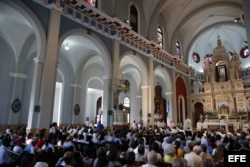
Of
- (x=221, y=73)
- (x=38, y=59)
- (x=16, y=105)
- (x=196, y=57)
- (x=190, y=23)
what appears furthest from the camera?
(x=196, y=57)

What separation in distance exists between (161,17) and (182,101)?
337 inches

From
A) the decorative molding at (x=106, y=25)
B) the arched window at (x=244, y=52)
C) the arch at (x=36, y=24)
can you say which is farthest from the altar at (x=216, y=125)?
the arch at (x=36, y=24)

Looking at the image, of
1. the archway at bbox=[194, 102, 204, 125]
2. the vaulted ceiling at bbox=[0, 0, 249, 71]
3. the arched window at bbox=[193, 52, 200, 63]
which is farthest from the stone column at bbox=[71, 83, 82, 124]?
the arched window at bbox=[193, 52, 200, 63]

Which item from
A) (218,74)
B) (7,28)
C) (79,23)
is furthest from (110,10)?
(218,74)

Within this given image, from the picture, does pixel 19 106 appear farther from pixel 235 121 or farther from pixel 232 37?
pixel 232 37

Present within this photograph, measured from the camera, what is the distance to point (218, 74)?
67.0ft

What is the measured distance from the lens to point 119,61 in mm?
11133

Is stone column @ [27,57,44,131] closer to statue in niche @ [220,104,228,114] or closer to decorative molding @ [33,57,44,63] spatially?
decorative molding @ [33,57,44,63]

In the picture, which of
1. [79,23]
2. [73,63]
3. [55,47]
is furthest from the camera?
→ [73,63]

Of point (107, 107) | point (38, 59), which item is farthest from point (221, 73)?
point (38, 59)

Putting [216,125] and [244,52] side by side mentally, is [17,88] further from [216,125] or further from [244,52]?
[244,52]

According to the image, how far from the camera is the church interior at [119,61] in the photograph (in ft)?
25.1

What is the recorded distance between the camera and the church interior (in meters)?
7.66

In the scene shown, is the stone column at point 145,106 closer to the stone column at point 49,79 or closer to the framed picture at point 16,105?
the stone column at point 49,79
